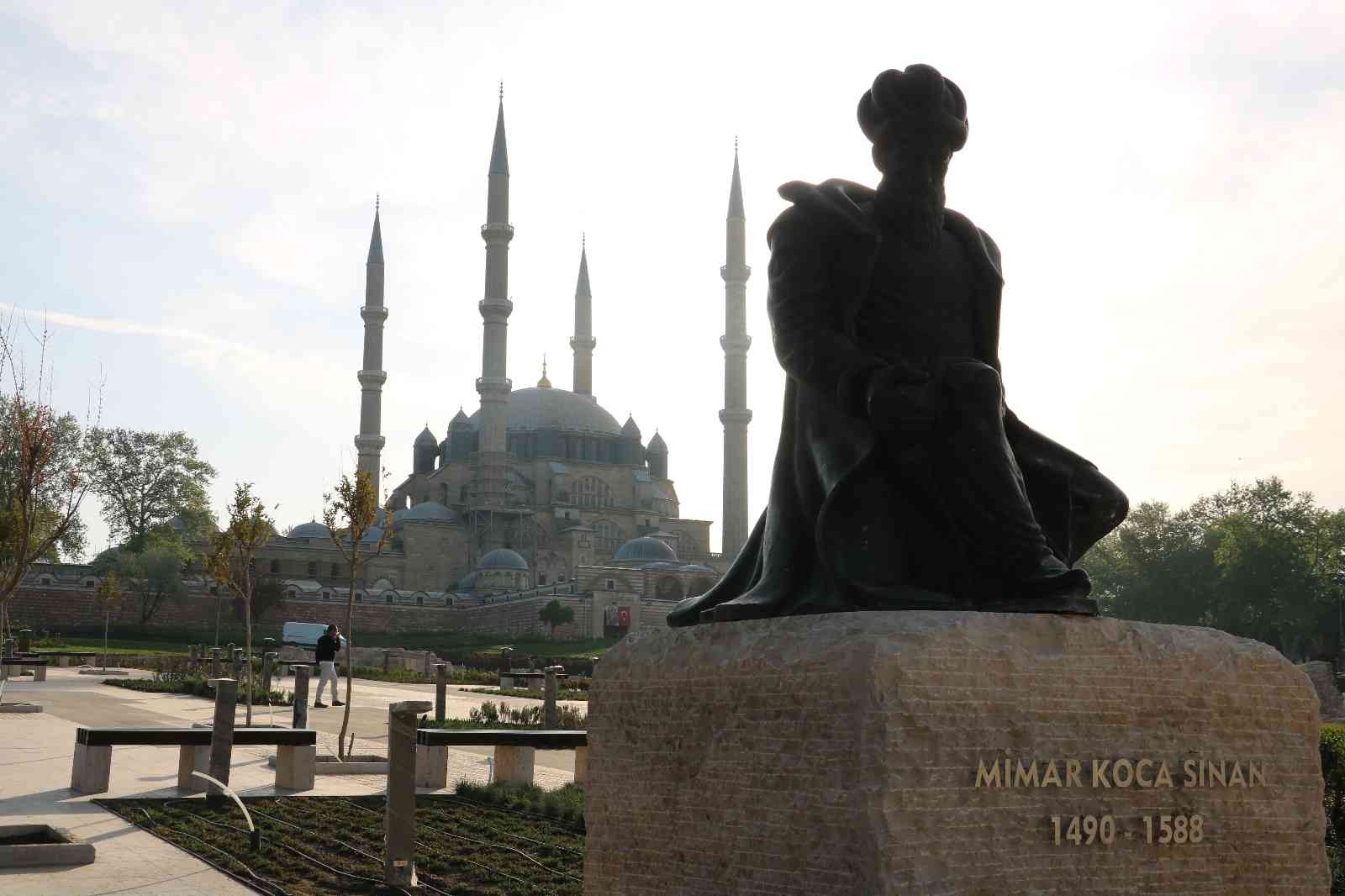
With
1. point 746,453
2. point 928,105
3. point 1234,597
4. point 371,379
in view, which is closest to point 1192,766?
point 928,105

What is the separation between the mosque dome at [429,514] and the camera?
59.3 metres

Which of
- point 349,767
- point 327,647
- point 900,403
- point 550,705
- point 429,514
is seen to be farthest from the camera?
point 429,514

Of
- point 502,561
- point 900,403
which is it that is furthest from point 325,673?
point 502,561

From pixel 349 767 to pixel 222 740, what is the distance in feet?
6.48

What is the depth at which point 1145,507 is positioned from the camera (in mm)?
43594

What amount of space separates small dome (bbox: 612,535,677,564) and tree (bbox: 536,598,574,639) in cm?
674

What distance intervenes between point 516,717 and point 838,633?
13.5 meters

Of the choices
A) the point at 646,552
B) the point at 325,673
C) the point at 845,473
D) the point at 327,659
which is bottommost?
the point at 325,673

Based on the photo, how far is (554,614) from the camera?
48969mm

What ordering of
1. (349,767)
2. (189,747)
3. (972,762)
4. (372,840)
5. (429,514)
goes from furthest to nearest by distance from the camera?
(429,514) < (349,767) < (189,747) < (372,840) < (972,762)

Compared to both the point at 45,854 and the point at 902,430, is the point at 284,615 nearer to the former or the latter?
the point at 45,854

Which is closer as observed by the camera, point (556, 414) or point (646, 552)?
point (646, 552)

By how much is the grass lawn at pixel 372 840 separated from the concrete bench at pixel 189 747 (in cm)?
39

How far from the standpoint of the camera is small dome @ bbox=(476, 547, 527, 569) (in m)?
56.3
